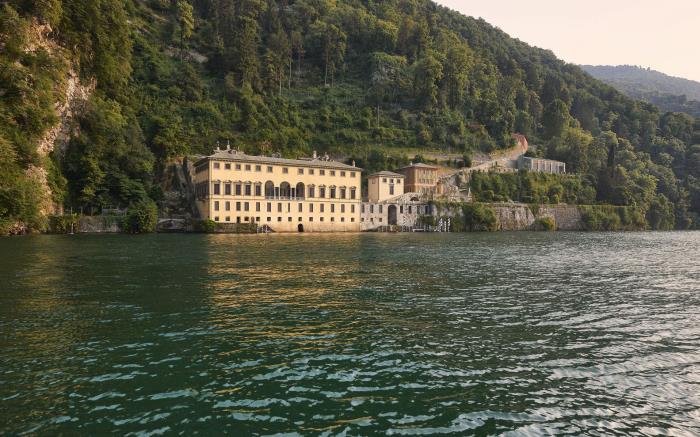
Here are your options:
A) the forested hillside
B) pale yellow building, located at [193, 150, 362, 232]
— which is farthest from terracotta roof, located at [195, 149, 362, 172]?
the forested hillside

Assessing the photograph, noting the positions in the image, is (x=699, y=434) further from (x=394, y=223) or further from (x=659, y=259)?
(x=394, y=223)

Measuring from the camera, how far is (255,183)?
230 ft

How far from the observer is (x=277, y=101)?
100188mm

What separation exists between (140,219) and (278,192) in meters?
22.3

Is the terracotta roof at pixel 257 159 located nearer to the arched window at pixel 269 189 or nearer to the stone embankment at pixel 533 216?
the arched window at pixel 269 189

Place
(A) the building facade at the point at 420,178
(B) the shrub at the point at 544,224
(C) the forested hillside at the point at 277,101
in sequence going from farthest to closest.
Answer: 1. (B) the shrub at the point at 544,224
2. (A) the building facade at the point at 420,178
3. (C) the forested hillside at the point at 277,101

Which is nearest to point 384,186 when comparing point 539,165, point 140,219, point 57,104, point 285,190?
point 285,190

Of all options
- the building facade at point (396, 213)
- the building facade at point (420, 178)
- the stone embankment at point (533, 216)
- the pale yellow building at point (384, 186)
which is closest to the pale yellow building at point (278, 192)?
the building facade at point (396, 213)

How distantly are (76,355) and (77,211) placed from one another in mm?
61009

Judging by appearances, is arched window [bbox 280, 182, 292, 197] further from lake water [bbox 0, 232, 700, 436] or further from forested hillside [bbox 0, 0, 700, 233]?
lake water [bbox 0, 232, 700, 436]

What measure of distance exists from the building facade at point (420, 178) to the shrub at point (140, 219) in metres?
51.1

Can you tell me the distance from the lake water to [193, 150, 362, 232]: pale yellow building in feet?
153

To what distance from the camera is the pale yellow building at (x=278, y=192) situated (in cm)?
6744

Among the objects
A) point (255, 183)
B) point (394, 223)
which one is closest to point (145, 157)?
point (255, 183)
